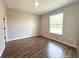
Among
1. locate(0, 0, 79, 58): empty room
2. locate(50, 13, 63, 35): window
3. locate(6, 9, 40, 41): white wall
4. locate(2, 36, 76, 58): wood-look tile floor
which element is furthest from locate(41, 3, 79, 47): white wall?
locate(6, 9, 40, 41): white wall

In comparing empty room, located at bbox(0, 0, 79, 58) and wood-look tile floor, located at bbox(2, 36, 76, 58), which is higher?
empty room, located at bbox(0, 0, 79, 58)

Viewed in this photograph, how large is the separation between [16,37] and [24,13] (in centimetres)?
227

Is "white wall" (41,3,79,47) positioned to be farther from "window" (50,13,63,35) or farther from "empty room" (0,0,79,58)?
"window" (50,13,63,35)

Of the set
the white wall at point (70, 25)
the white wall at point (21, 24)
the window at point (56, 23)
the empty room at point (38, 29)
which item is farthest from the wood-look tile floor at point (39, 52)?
the white wall at point (21, 24)

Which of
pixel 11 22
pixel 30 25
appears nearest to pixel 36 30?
pixel 30 25

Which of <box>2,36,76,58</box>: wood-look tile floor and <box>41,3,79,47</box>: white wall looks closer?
<box>2,36,76,58</box>: wood-look tile floor

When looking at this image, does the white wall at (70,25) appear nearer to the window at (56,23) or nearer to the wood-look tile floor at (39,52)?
the window at (56,23)

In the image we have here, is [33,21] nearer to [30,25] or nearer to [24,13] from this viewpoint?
[30,25]

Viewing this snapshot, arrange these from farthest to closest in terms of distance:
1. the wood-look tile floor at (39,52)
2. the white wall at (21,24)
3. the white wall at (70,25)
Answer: the white wall at (21,24)
the white wall at (70,25)
the wood-look tile floor at (39,52)

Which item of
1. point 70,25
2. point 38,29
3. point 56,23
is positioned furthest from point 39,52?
point 38,29

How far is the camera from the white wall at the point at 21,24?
4.72m

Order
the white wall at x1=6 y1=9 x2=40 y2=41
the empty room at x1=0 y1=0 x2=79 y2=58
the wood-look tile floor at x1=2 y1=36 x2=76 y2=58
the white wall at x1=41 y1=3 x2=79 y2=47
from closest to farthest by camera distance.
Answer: the wood-look tile floor at x1=2 y1=36 x2=76 y2=58
the empty room at x1=0 y1=0 x2=79 y2=58
the white wall at x1=41 y1=3 x2=79 y2=47
the white wall at x1=6 y1=9 x2=40 y2=41

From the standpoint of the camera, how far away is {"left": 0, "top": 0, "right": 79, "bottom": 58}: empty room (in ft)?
9.10

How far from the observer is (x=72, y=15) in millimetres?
3420
